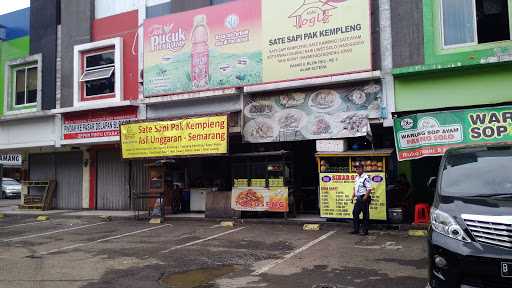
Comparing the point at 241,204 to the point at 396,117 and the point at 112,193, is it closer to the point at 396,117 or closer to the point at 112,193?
the point at 396,117

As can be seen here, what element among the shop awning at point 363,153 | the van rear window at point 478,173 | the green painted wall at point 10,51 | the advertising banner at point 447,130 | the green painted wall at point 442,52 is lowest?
the van rear window at point 478,173

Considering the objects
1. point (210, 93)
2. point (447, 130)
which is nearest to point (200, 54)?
point (210, 93)

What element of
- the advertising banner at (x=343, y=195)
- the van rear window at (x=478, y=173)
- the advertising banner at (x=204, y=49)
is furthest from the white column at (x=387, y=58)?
the van rear window at (x=478, y=173)

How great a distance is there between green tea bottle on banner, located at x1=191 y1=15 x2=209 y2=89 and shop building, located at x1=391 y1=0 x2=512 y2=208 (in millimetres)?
6373

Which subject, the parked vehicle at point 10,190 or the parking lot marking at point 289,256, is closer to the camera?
the parking lot marking at point 289,256

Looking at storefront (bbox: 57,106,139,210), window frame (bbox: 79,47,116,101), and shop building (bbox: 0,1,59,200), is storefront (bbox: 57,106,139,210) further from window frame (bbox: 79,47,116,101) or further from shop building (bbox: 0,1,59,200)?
shop building (bbox: 0,1,59,200)

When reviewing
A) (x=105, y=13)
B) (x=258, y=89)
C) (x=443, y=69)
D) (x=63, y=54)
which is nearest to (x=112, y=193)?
(x=63, y=54)

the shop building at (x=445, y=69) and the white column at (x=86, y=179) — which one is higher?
the shop building at (x=445, y=69)

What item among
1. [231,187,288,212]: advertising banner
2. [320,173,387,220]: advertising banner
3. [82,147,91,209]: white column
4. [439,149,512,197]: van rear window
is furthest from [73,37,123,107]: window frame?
[439,149,512,197]: van rear window

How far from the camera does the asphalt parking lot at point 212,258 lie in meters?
7.88

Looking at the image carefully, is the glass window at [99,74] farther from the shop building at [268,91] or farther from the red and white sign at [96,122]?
the shop building at [268,91]

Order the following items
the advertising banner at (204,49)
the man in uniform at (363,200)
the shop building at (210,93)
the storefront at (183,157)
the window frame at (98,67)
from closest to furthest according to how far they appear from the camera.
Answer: the man in uniform at (363,200)
the shop building at (210,93)
the storefront at (183,157)
the advertising banner at (204,49)
the window frame at (98,67)

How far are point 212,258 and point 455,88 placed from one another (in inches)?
317

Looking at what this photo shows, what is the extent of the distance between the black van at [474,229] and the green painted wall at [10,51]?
20.9 m
